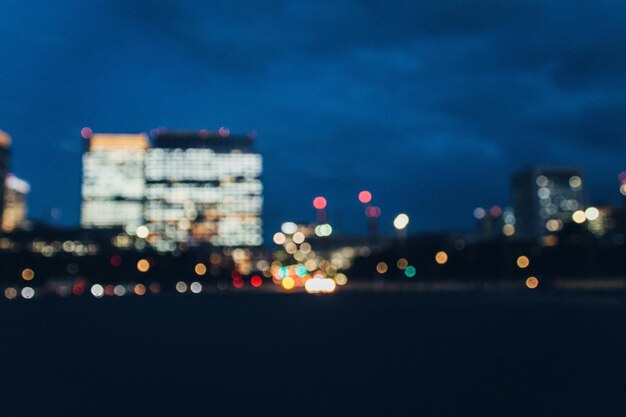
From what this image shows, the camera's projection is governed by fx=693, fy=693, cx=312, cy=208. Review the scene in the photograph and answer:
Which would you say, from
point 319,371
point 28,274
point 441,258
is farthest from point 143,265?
point 319,371

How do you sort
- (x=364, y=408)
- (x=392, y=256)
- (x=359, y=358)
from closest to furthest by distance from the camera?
(x=364, y=408)
(x=359, y=358)
(x=392, y=256)

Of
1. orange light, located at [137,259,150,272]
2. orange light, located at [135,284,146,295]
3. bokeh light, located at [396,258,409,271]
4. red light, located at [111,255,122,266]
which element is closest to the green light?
bokeh light, located at [396,258,409,271]

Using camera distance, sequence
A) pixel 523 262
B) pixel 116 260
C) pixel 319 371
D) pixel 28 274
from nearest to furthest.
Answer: pixel 319 371 < pixel 523 262 < pixel 28 274 < pixel 116 260

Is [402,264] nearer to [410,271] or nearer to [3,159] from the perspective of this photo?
[410,271]

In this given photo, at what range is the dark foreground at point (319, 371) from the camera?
11.4 metres

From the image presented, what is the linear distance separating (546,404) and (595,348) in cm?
863

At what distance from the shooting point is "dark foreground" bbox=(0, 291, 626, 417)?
1135 centimetres

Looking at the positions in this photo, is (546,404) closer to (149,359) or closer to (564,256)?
(149,359)

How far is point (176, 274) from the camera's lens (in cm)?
13800

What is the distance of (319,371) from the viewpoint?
14977 mm

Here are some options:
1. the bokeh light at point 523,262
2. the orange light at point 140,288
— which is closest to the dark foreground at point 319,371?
the bokeh light at point 523,262

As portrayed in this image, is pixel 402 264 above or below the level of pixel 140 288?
above

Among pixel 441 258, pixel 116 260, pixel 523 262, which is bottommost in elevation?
pixel 523 262

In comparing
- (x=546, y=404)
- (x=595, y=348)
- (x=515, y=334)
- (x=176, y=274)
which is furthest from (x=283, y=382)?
(x=176, y=274)
